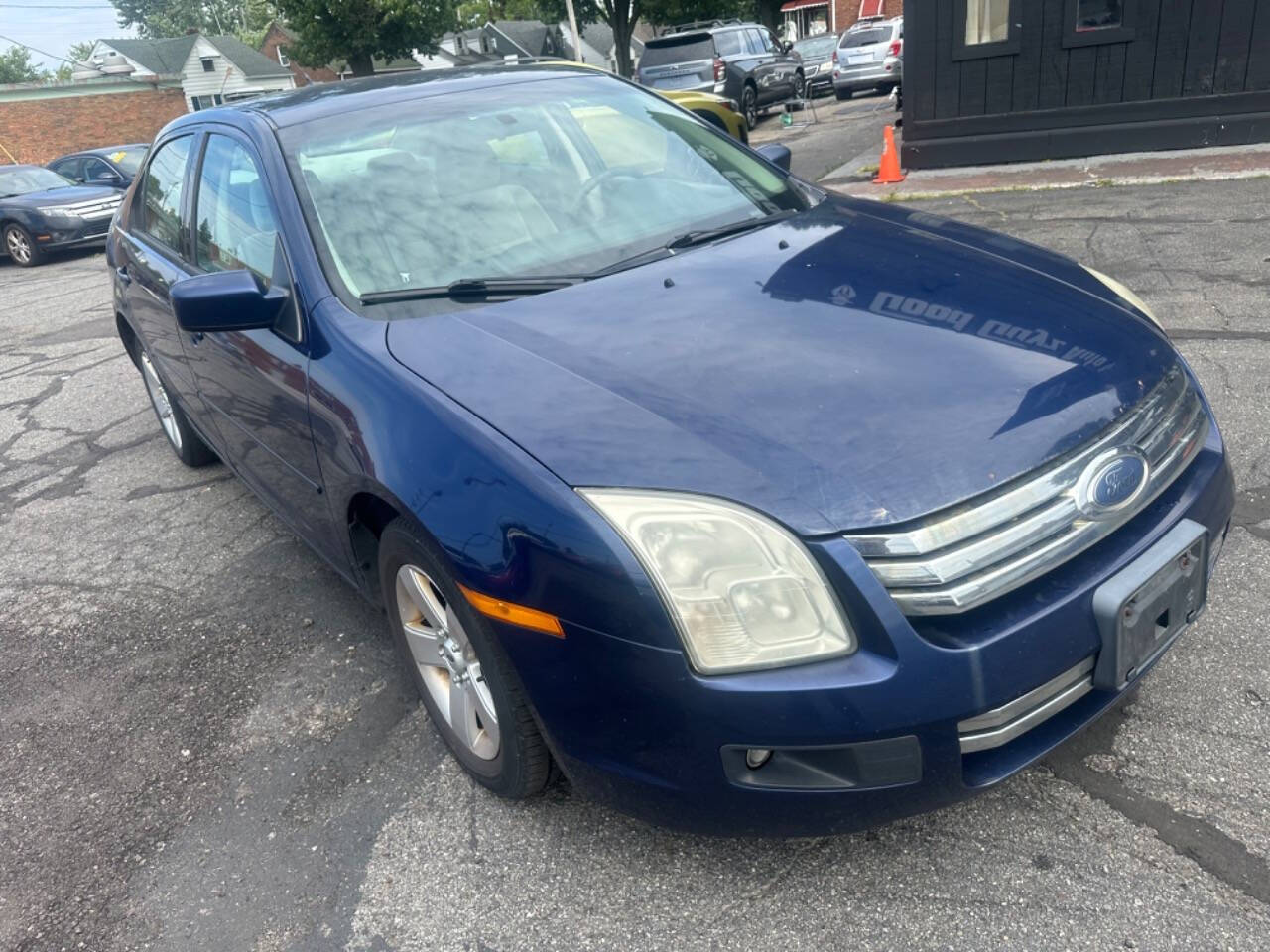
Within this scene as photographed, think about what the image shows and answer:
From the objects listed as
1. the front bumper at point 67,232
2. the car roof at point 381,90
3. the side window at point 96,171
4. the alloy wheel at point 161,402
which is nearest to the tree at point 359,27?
the side window at point 96,171

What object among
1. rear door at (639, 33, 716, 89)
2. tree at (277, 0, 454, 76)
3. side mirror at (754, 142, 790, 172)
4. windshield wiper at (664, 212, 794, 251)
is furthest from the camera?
tree at (277, 0, 454, 76)

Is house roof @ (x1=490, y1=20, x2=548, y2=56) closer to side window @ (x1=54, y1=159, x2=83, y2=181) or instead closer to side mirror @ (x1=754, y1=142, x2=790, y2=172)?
side window @ (x1=54, y1=159, x2=83, y2=181)

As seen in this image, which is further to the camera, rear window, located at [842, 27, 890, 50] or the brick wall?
the brick wall

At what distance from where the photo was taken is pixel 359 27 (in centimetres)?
3027

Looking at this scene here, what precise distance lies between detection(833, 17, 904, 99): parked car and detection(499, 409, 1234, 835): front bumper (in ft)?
69.2

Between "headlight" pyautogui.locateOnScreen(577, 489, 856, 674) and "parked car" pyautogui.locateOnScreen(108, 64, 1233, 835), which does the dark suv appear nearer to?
"parked car" pyautogui.locateOnScreen(108, 64, 1233, 835)

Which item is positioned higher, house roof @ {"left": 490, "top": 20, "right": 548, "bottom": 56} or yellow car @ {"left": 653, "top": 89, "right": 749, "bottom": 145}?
house roof @ {"left": 490, "top": 20, "right": 548, "bottom": 56}

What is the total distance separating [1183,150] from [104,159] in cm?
1614

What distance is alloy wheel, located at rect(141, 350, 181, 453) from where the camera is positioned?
4.94 meters

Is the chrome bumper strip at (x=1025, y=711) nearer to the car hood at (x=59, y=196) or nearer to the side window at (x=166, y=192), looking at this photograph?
the side window at (x=166, y=192)

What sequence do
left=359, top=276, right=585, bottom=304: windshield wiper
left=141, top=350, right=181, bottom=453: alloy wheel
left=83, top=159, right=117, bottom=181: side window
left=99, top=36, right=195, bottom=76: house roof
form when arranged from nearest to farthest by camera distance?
left=359, top=276, right=585, bottom=304: windshield wiper < left=141, top=350, right=181, bottom=453: alloy wheel < left=83, top=159, right=117, bottom=181: side window < left=99, top=36, right=195, bottom=76: house roof

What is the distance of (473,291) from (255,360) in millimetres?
803

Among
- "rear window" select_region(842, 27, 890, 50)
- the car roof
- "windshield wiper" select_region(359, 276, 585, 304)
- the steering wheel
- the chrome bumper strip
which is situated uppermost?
the car roof

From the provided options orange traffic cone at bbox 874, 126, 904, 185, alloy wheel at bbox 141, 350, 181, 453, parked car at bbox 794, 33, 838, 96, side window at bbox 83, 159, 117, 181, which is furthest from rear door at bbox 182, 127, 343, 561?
parked car at bbox 794, 33, 838, 96
